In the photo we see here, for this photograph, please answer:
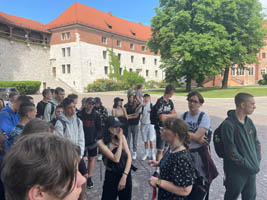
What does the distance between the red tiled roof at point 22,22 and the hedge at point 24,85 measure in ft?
41.0

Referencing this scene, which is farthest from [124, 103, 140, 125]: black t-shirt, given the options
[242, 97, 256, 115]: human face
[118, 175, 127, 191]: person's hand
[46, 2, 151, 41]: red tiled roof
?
[46, 2, 151, 41]: red tiled roof

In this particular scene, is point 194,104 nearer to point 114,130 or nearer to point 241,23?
point 114,130

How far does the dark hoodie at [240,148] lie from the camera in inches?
108

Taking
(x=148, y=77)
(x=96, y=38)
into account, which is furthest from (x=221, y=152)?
(x=148, y=77)

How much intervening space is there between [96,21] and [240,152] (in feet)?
144

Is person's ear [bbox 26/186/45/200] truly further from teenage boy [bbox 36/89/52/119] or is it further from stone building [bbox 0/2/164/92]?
stone building [bbox 0/2/164/92]

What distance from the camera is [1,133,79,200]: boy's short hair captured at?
916 mm

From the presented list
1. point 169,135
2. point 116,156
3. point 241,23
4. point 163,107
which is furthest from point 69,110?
point 241,23

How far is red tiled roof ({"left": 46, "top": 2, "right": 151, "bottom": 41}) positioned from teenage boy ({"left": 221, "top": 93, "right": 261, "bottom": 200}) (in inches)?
1531

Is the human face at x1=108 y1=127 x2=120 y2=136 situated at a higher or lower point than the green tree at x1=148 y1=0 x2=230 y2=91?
lower

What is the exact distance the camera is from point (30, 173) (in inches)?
35.9

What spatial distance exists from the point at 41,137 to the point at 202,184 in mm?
2487

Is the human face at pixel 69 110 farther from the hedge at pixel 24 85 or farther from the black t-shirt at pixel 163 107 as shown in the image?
the hedge at pixel 24 85

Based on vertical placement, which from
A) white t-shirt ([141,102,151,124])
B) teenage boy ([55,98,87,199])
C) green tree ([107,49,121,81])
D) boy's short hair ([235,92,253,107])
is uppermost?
green tree ([107,49,121,81])
